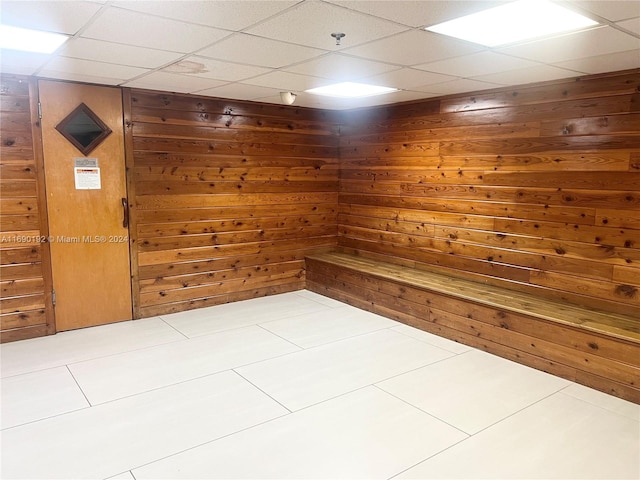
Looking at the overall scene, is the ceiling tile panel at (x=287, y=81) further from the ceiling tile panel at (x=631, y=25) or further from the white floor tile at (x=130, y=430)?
the white floor tile at (x=130, y=430)

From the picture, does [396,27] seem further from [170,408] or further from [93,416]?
[93,416]

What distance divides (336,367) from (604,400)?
1.85 meters

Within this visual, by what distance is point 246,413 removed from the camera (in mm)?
2883

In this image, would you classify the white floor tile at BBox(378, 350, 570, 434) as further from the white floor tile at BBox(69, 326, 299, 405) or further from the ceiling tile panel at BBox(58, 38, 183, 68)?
the ceiling tile panel at BBox(58, 38, 183, 68)

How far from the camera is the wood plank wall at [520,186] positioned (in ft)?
11.2

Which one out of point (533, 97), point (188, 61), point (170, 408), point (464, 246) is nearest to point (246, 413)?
point (170, 408)

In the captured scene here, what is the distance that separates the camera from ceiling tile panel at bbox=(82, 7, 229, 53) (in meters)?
2.32

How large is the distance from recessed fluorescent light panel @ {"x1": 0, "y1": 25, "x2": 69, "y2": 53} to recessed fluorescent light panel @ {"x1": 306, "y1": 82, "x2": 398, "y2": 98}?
217 cm

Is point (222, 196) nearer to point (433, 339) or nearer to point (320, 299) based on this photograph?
point (320, 299)

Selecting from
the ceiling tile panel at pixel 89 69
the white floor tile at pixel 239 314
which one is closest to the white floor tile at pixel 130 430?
the white floor tile at pixel 239 314

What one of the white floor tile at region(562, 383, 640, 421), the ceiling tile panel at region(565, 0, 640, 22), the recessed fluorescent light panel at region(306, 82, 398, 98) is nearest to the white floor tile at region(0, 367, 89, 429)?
the recessed fluorescent light panel at region(306, 82, 398, 98)

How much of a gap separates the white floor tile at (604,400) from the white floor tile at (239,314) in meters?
2.58

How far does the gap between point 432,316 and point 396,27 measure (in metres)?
2.70

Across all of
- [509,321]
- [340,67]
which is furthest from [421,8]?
[509,321]
